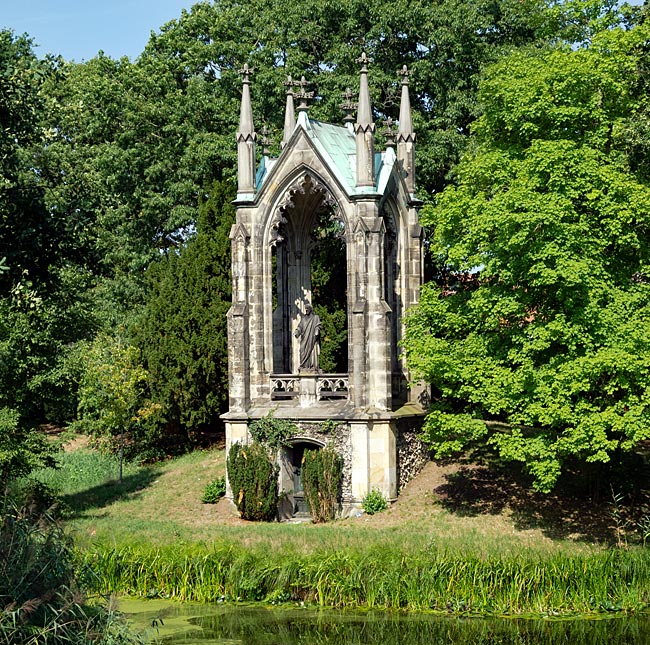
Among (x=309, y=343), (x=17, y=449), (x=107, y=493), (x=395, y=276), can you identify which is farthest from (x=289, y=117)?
(x=17, y=449)

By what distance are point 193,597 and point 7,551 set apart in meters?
6.72

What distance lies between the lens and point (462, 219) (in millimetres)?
25297

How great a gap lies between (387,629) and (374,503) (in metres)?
8.45

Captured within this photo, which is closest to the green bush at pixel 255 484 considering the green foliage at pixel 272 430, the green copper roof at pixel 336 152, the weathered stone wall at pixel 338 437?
the green foliage at pixel 272 430

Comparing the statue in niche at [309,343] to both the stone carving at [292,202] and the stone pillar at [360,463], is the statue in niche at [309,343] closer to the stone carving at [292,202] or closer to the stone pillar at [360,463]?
the stone carving at [292,202]

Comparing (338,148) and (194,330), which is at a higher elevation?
(338,148)

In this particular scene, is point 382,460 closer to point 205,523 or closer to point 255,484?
point 255,484

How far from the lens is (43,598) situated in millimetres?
13250

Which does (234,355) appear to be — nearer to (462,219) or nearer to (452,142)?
(462,219)

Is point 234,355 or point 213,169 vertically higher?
point 213,169

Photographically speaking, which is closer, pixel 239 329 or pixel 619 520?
pixel 619 520

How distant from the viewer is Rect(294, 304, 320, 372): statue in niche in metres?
29.4

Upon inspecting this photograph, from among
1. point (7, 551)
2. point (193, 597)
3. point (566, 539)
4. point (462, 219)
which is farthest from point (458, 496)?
point (7, 551)

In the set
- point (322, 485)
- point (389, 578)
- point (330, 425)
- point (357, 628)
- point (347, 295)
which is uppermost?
point (347, 295)
